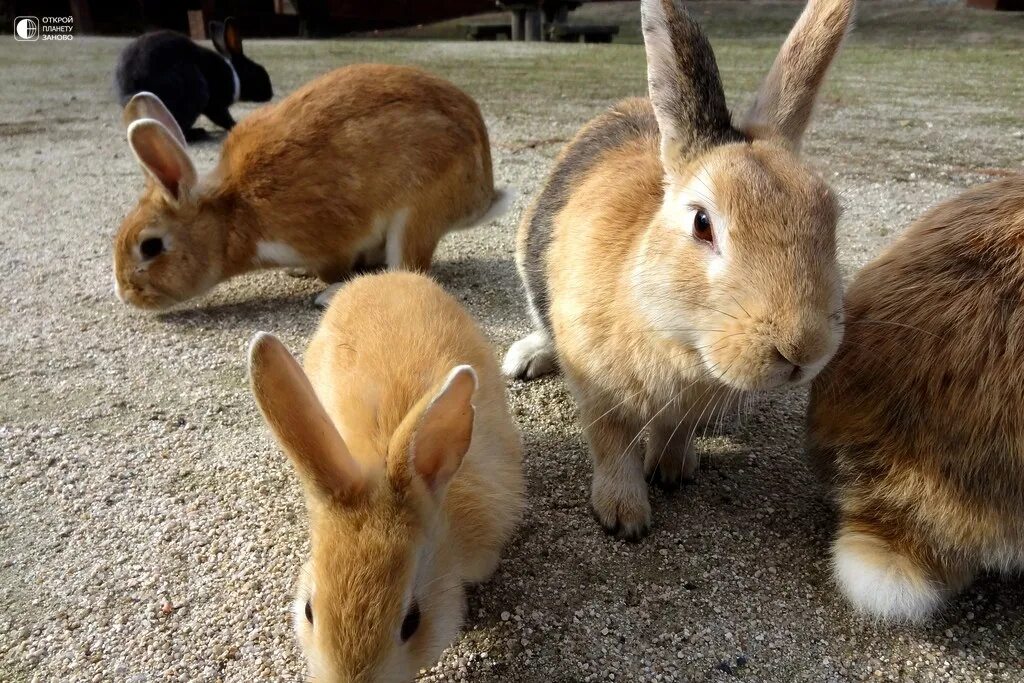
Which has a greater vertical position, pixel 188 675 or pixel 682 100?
pixel 682 100

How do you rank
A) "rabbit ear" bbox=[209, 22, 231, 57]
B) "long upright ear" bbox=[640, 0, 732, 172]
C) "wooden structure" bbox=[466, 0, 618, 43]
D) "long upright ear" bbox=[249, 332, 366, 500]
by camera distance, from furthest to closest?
"wooden structure" bbox=[466, 0, 618, 43], "rabbit ear" bbox=[209, 22, 231, 57], "long upright ear" bbox=[640, 0, 732, 172], "long upright ear" bbox=[249, 332, 366, 500]

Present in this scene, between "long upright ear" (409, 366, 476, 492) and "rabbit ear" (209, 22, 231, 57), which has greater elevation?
"rabbit ear" (209, 22, 231, 57)

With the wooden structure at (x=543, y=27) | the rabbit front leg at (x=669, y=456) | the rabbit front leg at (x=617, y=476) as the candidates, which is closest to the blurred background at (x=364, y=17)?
the wooden structure at (x=543, y=27)

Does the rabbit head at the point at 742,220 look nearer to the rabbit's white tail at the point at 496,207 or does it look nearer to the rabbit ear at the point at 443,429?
the rabbit ear at the point at 443,429

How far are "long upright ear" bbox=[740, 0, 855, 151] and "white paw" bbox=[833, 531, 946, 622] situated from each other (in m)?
1.21

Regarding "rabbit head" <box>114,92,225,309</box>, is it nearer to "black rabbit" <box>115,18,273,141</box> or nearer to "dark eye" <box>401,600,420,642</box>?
"dark eye" <box>401,600,420,642</box>

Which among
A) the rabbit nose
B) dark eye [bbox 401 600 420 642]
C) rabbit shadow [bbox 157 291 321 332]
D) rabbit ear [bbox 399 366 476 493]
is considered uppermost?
the rabbit nose

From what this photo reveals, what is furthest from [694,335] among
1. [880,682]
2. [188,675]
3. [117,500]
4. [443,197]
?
[443,197]

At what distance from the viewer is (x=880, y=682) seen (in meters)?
1.91

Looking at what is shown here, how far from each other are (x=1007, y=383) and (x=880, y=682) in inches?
31.4

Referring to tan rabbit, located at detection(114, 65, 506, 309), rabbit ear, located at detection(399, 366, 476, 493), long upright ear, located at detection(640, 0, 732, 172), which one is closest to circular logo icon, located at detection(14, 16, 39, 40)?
tan rabbit, located at detection(114, 65, 506, 309)

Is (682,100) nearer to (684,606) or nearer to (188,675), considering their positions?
(684,606)

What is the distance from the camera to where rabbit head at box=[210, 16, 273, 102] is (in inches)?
326

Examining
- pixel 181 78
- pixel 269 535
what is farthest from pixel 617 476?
pixel 181 78
